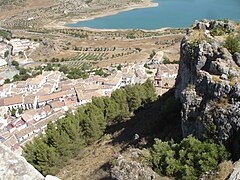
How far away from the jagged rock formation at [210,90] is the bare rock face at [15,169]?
11.0 m

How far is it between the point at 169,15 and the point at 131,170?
11125cm

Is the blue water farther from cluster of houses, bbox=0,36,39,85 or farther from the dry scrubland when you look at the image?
cluster of houses, bbox=0,36,39,85

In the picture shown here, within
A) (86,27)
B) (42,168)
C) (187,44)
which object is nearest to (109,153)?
(42,168)

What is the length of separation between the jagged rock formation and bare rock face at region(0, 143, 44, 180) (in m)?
11.0

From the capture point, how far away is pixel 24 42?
324 ft

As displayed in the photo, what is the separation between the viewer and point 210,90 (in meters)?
15.4

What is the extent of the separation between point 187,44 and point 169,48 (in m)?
67.1

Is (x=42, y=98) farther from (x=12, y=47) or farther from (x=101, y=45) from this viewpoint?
(x=12, y=47)

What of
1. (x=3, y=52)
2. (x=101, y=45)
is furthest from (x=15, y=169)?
(x=101, y=45)

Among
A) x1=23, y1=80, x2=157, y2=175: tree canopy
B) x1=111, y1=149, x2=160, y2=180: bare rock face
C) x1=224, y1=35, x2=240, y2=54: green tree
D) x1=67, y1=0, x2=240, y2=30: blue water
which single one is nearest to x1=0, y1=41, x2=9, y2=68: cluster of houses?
x1=67, y1=0, x2=240, y2=30: blue water

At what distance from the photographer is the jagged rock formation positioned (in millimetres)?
14000

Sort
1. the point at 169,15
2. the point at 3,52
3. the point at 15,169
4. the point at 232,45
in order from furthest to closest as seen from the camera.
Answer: the point at 169,15 → the point at 3,52 → the point at 232,45 → the point at 15,169

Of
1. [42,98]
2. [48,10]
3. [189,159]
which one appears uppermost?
[189,159]

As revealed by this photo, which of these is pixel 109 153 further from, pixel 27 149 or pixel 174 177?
pixel 174 177
